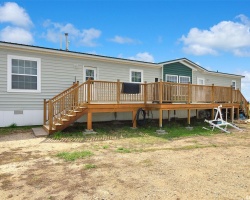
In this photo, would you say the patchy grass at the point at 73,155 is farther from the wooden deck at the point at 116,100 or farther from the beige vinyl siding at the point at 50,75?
the beige vinyl siding at the point at 50,75

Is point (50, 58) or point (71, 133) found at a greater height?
point (50, 58)

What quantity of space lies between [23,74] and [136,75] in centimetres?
643

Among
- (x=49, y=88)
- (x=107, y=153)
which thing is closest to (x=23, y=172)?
(x=107, y=153)

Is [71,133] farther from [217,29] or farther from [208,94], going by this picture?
[217,29]

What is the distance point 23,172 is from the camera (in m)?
4.47

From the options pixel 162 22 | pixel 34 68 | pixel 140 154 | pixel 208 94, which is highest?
pixel 162 22

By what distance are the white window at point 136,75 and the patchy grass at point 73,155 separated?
750 cm

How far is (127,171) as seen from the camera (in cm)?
456

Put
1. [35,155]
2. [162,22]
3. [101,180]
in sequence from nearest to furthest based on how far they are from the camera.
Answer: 1. [101,180]
2. [35,155]
3. [162,22]

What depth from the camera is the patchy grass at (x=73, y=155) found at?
552cm

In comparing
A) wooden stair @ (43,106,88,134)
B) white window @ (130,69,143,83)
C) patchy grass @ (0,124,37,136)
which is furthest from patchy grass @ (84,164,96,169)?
white window @ (130,69,143,83)

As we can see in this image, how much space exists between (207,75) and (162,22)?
Result: 6.10m

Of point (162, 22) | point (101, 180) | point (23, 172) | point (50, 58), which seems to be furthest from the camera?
point (162, 22)

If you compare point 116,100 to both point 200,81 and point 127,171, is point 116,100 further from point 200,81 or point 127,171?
point 200,81
